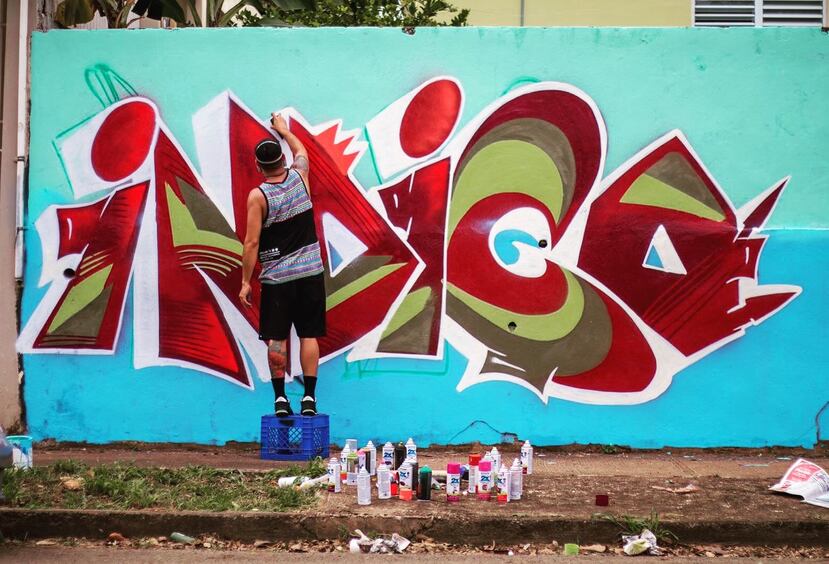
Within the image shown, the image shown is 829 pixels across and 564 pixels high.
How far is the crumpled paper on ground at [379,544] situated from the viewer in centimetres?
540

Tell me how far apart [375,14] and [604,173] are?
5.47 metres

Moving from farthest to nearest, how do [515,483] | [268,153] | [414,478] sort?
1. [268,153]
2. [414,478]
3. [515,483]

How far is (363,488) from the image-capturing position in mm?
5852

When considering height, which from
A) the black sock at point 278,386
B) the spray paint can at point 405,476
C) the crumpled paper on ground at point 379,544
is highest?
the black sock at point 278,386

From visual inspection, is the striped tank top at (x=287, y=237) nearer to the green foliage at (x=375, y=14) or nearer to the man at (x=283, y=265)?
the man at (x=283, y=265)

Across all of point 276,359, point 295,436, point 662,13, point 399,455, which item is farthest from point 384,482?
point 662,13

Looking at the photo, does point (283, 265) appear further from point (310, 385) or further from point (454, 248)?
point (454, 248)

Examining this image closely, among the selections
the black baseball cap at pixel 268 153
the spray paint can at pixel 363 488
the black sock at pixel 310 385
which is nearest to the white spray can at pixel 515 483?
the spray paint can at pixel 363 488

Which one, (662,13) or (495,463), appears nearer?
(495,463)

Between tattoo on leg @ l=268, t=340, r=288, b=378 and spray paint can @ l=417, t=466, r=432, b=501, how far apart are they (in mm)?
1687

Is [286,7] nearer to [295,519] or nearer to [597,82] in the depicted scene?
[597,82]

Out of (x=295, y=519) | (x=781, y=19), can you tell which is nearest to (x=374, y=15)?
(x=781, y=19)

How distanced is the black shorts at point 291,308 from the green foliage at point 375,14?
4789mm

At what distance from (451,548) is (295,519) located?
2.74 ft
